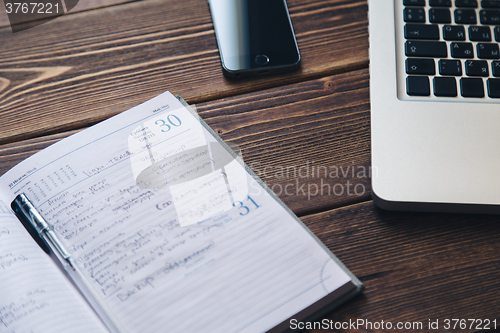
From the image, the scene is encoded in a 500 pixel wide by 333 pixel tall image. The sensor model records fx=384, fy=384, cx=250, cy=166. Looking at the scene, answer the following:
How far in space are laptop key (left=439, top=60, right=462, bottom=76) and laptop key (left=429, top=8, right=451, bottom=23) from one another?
0.07m

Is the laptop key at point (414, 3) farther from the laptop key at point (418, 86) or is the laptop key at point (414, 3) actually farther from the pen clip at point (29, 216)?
the pen clip at point (29, 216)

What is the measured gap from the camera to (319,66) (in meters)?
0.57

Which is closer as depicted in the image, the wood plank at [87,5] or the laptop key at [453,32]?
the laptop key at [453,32]

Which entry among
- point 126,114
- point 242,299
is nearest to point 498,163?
point 242,299

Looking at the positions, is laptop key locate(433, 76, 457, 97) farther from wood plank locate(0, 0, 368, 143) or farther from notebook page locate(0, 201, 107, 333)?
notebook page locate(0, 201, 107, 333)

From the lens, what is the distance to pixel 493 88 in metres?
0.48

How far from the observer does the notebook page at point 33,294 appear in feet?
1.19

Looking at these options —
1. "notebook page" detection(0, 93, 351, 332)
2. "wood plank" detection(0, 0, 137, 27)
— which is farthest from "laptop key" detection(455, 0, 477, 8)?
"wood plank" detection(0, 0, 137, 27)

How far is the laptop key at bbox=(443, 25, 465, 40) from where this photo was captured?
50 centimetres

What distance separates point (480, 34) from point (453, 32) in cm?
4

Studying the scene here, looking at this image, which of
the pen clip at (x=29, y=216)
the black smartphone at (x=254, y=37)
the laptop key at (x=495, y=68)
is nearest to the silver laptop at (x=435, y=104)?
the laptop key at (x=495, y=68)

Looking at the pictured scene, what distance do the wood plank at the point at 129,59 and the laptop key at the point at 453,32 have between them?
0.11 meters

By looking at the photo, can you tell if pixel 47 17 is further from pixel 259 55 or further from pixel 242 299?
pixel 242 299

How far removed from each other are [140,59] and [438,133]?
420 millimetres
